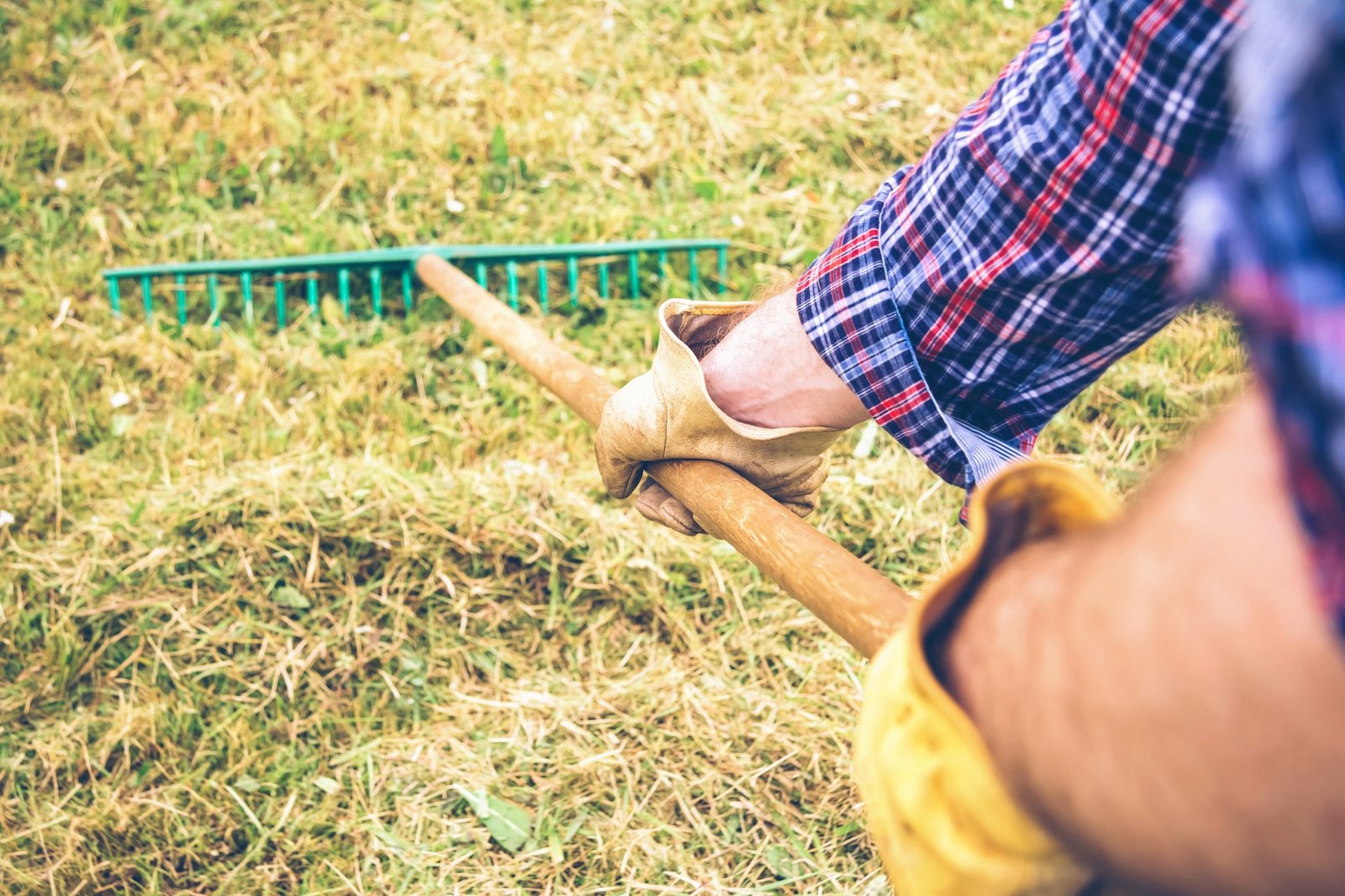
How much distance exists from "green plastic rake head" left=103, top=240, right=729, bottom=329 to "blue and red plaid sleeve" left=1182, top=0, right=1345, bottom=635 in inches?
95.1

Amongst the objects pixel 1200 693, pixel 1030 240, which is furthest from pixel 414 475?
pixel 1200 693

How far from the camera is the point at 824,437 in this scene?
149 centimetres

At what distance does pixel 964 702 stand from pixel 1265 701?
0.77 feet

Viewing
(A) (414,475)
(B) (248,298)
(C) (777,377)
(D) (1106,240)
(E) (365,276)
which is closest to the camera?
(D) (1106,240)

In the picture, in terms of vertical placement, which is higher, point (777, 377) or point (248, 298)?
point (777, 377)

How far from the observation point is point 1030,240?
113cm

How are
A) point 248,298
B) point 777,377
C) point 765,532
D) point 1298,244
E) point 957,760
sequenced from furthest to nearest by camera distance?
point 248,298, point 777,377, point 765,532, point 957,760, point 1298,244

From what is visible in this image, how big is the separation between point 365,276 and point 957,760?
2608 millimetres

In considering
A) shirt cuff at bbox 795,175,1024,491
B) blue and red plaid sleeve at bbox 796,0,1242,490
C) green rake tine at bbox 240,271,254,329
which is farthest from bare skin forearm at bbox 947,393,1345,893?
green rake tine at bbox 240,271,254,329

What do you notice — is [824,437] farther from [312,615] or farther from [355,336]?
[355,336]

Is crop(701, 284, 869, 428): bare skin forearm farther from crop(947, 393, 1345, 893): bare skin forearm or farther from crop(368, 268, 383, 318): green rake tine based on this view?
crop(368, 268, 383, 318): green rake tine

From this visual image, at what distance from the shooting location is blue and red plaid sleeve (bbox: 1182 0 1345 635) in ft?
1.40

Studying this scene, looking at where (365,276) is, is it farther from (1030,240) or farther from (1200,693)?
(1200,693)

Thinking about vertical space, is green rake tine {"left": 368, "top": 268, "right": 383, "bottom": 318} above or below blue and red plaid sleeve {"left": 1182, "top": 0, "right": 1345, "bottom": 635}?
below
